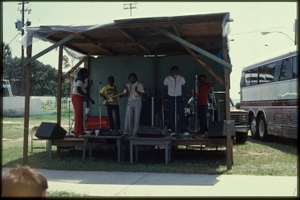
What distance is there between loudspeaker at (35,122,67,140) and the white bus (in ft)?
22.5

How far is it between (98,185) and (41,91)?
51.7 meters

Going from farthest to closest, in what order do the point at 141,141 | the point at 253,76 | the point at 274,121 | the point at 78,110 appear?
the point at 253,76
the point at 274,121
the point at 78,110
the point at 141,141

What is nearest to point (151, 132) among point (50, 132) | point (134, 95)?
point (134, 95)

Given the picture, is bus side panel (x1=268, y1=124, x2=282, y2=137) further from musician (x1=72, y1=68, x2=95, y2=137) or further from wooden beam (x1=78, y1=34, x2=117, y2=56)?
musician (x1=72, y1=68, x2=95, y2=137)

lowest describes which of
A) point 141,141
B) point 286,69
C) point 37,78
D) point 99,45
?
point 141,141

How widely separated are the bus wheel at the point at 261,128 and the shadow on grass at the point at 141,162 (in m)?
3.96

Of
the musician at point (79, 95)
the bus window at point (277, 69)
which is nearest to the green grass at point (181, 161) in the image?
the musician at point (79, 95)

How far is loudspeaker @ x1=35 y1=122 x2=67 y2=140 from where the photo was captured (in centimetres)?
945

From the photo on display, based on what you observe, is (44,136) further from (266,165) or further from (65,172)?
(266,165)

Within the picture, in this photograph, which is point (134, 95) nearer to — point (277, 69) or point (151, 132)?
point (151, 132)

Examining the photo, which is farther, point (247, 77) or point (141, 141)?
point (247, 77)

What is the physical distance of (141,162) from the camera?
958cm

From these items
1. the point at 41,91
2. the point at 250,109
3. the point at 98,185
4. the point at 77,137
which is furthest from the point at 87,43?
the point at 41,91

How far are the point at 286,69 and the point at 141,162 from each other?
6225 mm
